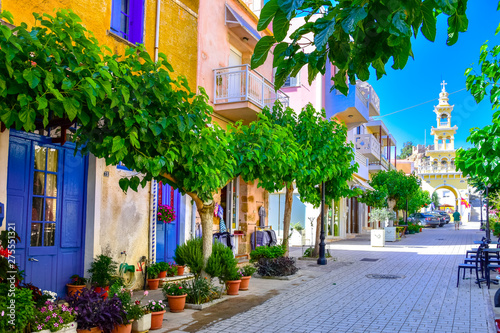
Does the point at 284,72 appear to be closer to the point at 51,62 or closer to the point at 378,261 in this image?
the point at 51,62

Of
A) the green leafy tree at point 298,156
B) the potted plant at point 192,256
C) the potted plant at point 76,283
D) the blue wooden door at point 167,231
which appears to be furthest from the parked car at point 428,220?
the potted plant at point 76,283

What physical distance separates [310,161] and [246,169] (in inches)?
141

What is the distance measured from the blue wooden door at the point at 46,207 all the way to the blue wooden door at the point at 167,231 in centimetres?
271

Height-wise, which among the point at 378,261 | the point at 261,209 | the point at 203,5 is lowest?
the point at 378,261

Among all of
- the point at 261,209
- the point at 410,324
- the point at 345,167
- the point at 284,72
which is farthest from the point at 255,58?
the point at 261,209

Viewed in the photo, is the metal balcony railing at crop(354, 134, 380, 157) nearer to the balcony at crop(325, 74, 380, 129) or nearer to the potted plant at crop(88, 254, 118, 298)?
the balcony at crop(325, 74, 380, 129)

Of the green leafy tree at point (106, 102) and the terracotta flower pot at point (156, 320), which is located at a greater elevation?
the green leafy tree at point (106, 102)

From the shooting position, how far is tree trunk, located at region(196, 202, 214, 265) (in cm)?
873

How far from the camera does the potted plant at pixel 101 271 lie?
28.1 feet

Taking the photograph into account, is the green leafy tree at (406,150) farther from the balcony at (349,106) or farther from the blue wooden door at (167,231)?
the blue wooden door at (167,231)

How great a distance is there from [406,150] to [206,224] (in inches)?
4881

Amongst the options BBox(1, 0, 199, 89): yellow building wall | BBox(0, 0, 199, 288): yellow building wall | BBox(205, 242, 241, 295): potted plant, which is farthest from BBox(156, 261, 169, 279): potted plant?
BBox(1, 0, 199, 89): yellow building wall

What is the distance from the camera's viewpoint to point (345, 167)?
15133mm

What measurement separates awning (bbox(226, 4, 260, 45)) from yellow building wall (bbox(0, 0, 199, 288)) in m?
2.91
